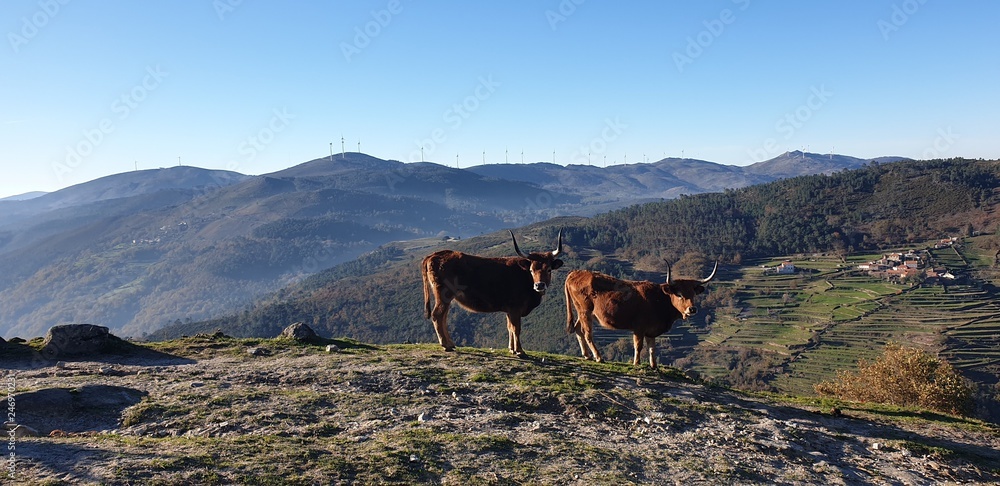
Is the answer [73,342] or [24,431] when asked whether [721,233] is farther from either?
[24,431]

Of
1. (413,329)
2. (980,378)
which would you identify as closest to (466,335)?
(413,329)

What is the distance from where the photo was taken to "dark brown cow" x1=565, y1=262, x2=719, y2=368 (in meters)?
15.0

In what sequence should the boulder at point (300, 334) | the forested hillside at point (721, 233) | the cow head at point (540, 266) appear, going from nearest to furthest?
the cow head at point (540, 266), the boulder at point (300, 334), the forested hillside at point (721, 233)

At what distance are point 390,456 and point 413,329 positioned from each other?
324ft

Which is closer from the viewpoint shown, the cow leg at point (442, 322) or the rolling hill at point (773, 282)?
the cow leg at point (442, 322)

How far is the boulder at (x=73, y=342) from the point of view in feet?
48.9

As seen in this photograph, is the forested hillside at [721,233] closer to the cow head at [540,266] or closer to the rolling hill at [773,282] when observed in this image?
the rolling hill at [773,282]

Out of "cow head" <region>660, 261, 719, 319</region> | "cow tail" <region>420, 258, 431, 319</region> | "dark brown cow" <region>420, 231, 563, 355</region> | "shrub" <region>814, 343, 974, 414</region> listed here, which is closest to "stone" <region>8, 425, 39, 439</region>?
"dark brown cow" <region>420, 231, 563, 355</region>

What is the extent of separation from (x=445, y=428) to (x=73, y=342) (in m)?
11.3

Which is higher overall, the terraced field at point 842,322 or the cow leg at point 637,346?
the cow leg at point 637,346

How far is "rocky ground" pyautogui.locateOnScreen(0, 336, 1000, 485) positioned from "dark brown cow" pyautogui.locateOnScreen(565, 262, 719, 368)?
3.99 feet

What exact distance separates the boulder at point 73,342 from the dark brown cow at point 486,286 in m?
8.62

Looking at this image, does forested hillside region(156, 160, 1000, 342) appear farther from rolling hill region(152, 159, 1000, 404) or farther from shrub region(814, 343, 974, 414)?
shrub region(814, 343, 974, 414)

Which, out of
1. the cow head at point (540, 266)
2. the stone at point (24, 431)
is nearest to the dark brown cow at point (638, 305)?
the cow head at point (540, 266)
